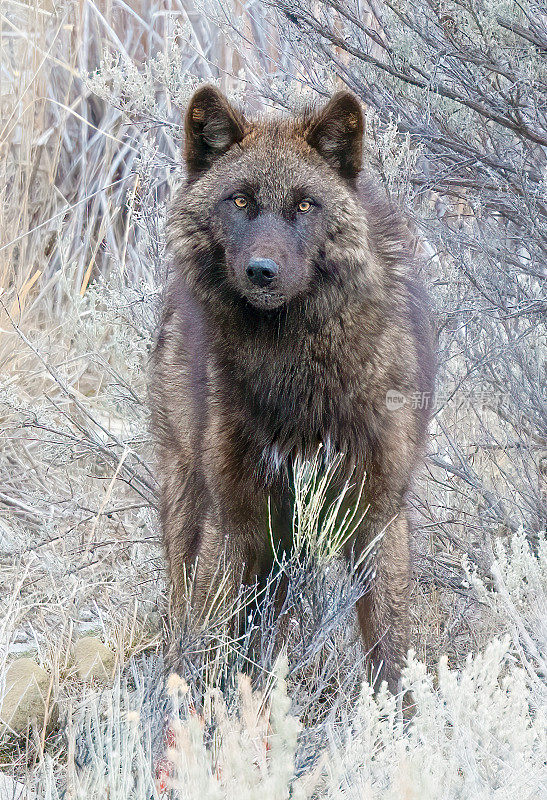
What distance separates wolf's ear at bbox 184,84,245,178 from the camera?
342 centimetres

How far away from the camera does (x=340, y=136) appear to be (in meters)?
3.44

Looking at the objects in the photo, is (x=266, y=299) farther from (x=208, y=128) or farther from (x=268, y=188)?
(x=208, y=128)

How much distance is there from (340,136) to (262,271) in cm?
74

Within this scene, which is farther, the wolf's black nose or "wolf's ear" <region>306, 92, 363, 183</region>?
"wolf's ear" <region>306, 92, 363, 183</region>

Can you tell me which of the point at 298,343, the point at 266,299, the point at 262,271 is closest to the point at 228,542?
the point at 298,343

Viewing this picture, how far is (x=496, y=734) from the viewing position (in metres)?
2.29

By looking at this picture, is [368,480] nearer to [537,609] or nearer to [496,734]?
[537,609]

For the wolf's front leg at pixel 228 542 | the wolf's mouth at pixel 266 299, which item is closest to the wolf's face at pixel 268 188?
Result: the wolf's mouth at pixel 266 299

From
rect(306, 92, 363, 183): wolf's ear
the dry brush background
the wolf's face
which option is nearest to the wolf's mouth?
the wolf's face

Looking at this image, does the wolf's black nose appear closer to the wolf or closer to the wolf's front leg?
the wolf

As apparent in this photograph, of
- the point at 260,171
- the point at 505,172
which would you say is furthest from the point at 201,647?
the point at 505,172

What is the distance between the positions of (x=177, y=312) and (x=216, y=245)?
2.20 feet

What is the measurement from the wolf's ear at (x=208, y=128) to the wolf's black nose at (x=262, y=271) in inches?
26.0

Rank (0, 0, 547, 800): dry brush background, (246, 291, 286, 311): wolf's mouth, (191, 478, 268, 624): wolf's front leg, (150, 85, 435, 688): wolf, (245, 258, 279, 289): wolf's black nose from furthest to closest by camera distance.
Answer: (191, 478, 268, 624): wolf's front leg → (150, 85, 435, 688): wolf → (246, 291, 286, 311): wolf's mouth → (245, 258, 279, 289): wolf's black nose → (0, 0, 547, 800): dry brush background
